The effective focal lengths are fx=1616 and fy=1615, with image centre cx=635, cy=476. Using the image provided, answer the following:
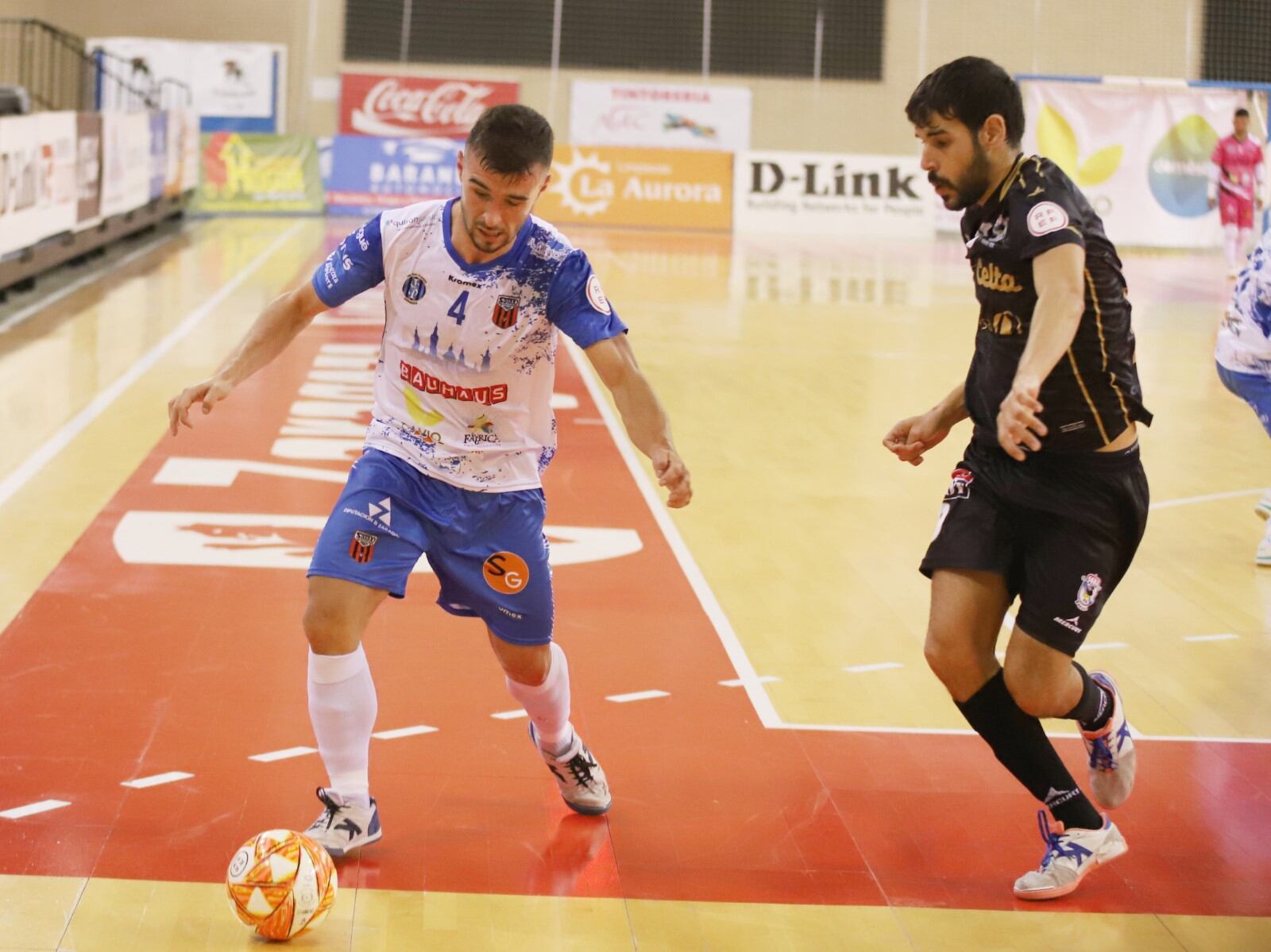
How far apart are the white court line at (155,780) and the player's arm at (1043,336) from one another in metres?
2.51

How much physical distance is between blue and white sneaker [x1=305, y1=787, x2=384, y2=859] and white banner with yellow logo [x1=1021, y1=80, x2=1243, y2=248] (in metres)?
26.8

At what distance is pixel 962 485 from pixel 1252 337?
3.60 metres

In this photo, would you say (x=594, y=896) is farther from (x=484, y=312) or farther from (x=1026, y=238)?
(x=1026, y=238)

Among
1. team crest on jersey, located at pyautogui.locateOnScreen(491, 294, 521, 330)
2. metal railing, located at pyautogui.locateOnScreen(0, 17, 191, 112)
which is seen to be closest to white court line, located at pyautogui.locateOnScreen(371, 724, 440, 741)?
team crest on jersey, located at pyautogui.locateOnScreen(491, 294, 521, 330)

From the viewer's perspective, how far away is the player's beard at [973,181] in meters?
3.82

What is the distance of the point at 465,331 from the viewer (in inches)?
157

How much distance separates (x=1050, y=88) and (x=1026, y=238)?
88.2 ft

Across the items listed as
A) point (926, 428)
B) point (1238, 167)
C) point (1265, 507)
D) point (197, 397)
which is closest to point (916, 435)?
point (926, 428)

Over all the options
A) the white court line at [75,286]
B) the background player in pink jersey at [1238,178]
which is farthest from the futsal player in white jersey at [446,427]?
the background player in pink jersey at [1238,178]

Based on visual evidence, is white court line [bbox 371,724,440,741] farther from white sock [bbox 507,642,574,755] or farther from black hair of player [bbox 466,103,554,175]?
black hair of player [bbox 466,103,554,175]

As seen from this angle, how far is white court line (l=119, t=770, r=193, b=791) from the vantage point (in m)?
4.50

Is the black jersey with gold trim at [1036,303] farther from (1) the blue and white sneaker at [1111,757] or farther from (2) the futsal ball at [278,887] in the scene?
(2) the futsal ball at [278,887]

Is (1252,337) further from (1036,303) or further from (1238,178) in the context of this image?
(1238,178)

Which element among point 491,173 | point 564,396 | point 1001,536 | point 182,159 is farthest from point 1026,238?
point 182,159
